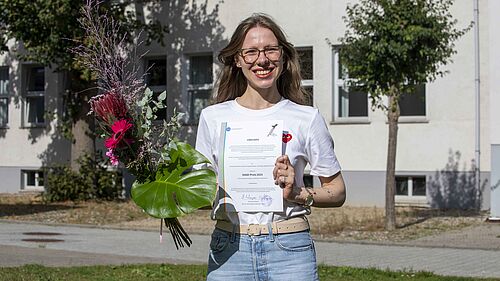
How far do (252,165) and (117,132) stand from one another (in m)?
0.58

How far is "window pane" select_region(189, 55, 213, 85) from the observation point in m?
24.8

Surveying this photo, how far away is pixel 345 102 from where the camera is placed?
22.5 meters

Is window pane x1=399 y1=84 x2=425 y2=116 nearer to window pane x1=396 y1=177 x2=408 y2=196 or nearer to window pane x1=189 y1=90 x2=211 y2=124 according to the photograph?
window pane x1=396 y1=177 x2=408 y2=196

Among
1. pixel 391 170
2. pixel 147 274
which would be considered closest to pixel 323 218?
pixel 391 170

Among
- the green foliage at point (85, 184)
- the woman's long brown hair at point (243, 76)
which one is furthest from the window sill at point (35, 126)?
the woman's long brown hair at point (243, 76)

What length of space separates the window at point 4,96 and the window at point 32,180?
160cm

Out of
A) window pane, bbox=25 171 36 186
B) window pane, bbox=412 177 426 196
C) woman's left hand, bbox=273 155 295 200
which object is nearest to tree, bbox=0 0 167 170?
window pane, bbox=25 171 36 186

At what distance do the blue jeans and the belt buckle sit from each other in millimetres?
15

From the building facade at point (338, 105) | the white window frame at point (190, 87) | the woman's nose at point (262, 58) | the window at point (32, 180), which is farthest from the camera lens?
the window at point (32, 180)

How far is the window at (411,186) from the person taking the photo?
2142 centimetres

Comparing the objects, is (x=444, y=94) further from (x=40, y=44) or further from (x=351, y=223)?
(x=40, y=44)

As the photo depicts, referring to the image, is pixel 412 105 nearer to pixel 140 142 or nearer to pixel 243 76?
pixel 243 76

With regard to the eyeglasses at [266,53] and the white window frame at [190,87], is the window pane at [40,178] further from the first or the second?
the eyeglasses at [266,53]

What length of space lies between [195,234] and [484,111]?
7.30m
